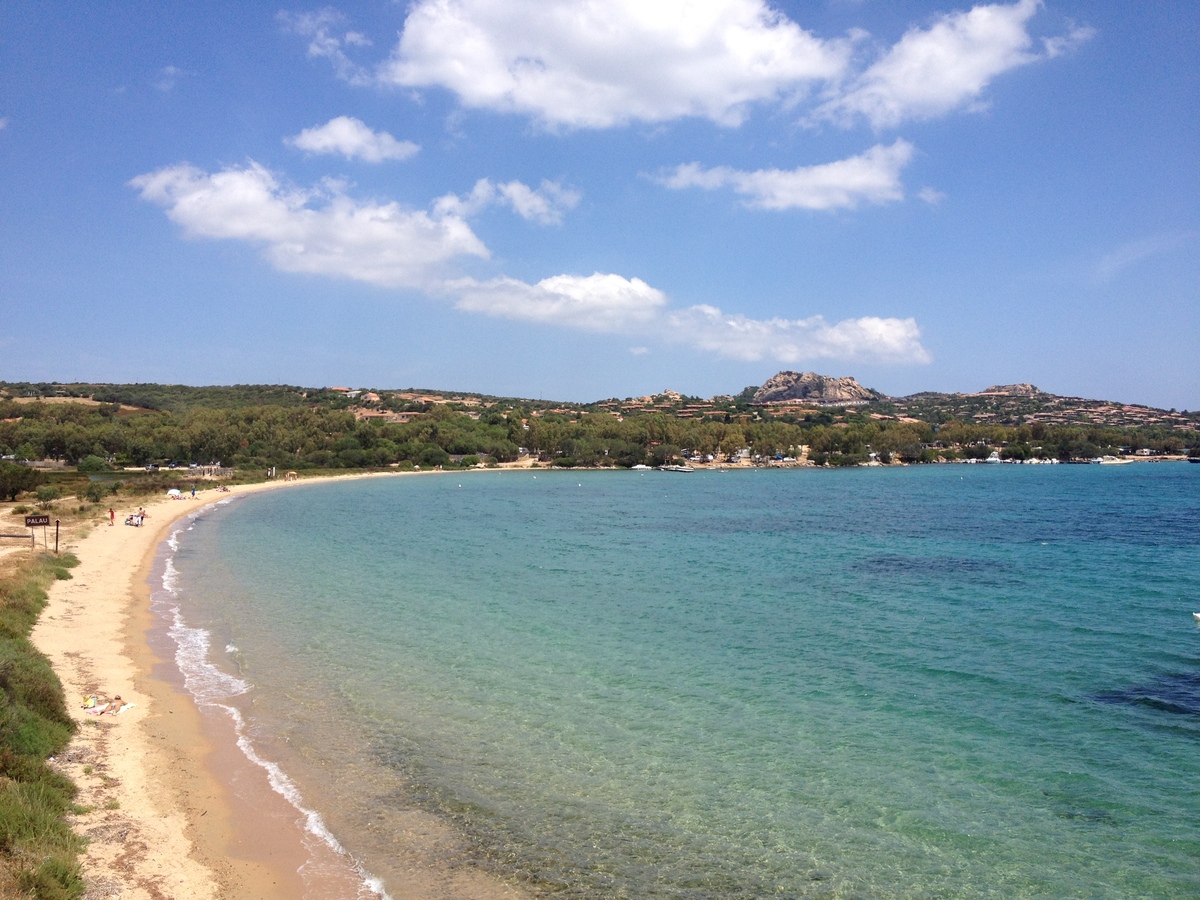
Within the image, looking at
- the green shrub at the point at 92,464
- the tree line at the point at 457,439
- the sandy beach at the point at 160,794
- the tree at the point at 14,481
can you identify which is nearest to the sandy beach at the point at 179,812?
the sandy beach at the point at 160,794

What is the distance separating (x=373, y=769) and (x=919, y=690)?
10.4 m

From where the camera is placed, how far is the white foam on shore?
8.87m

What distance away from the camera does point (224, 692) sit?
15.1 metres

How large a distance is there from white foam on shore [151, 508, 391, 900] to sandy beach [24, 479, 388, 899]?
6.4 inches

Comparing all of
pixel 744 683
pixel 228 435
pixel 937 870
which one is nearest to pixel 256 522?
pixel 744 683

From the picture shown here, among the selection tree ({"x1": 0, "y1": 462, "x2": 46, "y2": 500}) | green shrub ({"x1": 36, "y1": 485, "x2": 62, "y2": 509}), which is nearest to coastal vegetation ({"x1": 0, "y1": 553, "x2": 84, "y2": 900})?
green shrub ({"x1": 36, "y1": 485, "x2": 62, "y2": 509})

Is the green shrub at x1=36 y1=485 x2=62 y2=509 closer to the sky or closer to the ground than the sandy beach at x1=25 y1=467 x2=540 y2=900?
closer to the sky

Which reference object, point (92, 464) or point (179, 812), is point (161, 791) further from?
point (92, 464)

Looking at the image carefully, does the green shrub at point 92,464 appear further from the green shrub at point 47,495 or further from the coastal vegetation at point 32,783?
the coastal vegetation at point 32,783

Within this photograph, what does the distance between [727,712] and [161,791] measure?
29.7 feet

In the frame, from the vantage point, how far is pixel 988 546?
37000 millimetres

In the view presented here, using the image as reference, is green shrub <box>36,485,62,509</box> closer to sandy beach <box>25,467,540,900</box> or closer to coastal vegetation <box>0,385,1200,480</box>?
coastal vegetation <box>0,385,1200,480</box>

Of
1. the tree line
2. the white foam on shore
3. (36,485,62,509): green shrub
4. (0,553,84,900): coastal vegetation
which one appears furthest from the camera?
the tree line

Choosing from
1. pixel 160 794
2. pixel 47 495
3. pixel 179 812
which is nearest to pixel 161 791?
pixel 160 794
